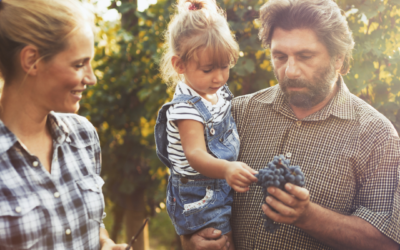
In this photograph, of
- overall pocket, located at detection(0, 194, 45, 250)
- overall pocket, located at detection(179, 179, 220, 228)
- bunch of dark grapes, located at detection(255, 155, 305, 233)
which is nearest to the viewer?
overall pocket, located at detection(0, 194, 45, 250)

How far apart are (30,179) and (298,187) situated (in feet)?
4.10

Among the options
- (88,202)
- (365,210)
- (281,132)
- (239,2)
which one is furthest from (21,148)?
(239,2)

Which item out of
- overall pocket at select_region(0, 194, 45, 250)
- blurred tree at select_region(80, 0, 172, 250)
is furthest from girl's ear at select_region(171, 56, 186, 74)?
blurred tree at select_region(80, 0, 172, 250)

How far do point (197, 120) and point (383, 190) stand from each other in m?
1.12

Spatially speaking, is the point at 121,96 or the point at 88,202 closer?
the point at 88,202

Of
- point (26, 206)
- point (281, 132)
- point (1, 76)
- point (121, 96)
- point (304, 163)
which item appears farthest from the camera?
point (121, 96)

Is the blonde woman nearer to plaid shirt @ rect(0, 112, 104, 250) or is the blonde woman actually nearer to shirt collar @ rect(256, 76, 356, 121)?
plaid shirt @ rect(0, 112, 104, 250)

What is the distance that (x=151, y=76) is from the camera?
181 inches

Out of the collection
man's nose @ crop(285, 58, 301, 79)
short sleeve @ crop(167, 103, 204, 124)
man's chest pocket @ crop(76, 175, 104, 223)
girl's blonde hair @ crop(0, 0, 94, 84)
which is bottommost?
man's chest pocket @ crop(76, 175, 104, 223)

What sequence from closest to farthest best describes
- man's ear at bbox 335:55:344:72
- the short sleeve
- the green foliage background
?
the short sleeve
man's ear at bbox 335:55:344:72
the green foliage background

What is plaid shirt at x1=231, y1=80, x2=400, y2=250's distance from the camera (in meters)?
2.08

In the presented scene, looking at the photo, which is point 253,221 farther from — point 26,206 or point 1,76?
point 1,76

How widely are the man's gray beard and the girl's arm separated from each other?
2.40 ft

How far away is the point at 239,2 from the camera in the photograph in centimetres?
362
